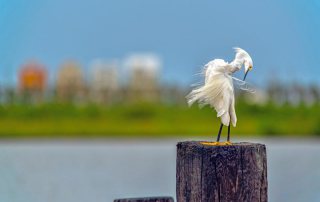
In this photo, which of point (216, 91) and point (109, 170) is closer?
point (216, 91)

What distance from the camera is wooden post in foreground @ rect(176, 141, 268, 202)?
7004mm

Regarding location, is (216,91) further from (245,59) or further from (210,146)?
(210,146)

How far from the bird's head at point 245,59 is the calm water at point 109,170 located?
10606mm

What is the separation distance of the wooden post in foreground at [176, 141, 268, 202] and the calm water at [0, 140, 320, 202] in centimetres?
1071

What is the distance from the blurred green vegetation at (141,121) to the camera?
137 ft

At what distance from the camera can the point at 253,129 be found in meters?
40.4

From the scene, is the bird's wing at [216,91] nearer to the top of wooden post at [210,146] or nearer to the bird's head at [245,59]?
the bird's head at [245,59]

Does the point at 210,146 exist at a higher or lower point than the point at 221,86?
lower

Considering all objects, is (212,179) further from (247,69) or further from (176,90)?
(176,90)

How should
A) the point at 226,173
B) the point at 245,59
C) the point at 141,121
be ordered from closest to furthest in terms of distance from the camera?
the point at 226,173 → the point at 245,59 → the point at 141,121

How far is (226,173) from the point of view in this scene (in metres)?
7.02

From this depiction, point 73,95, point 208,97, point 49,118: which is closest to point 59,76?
point 73,95

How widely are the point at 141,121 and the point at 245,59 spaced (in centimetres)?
3801

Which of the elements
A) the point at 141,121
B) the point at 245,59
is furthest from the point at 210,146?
the point at 141,121
